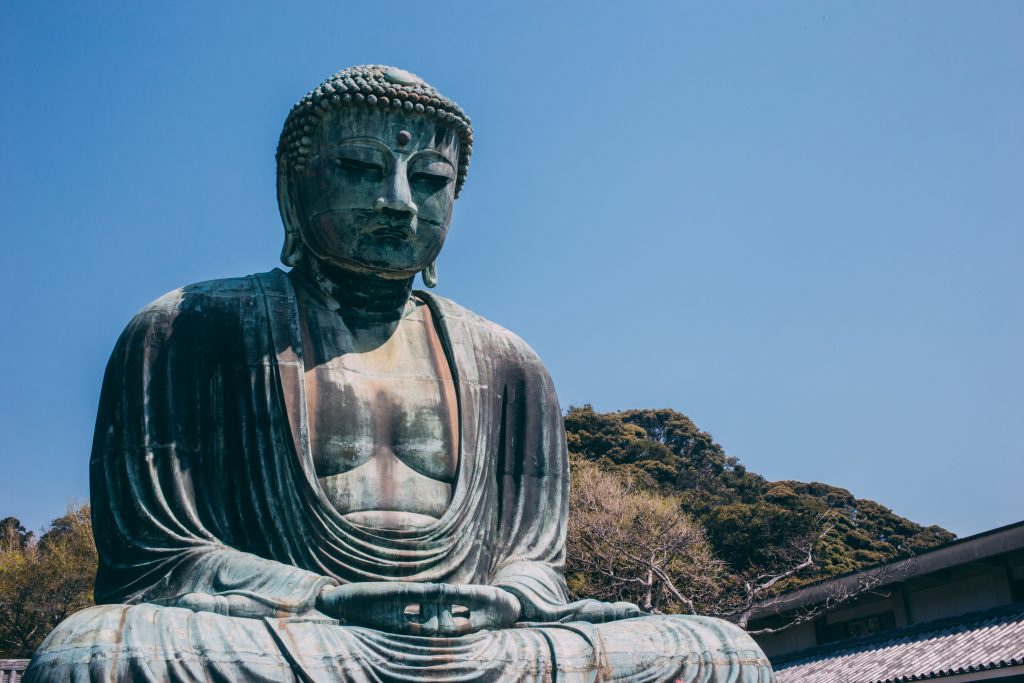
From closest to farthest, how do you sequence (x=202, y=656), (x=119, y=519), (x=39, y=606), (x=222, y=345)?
(x=202, y=656) → (x=119, y=519) → (x=222, y=345) → (x=39, y=606)

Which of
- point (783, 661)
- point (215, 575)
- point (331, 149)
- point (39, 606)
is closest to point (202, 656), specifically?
point (215, 575)

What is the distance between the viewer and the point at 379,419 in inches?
269

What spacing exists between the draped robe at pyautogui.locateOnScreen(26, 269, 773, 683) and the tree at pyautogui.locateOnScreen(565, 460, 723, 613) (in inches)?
763

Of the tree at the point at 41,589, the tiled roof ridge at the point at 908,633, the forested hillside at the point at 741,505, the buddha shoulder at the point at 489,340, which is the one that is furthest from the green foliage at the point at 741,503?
the buddha shoulder at the point at 489,340

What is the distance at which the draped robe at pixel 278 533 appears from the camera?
5.42m

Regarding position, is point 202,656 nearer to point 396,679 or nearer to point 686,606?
point 396,679

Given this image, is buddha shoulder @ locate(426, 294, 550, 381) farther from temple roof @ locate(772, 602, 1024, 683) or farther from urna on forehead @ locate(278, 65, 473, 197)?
temple roof @ locate(772, 602, 1024, 683)

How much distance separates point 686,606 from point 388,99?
70.5ft

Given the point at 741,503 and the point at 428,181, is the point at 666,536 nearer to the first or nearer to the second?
the point at 741,503

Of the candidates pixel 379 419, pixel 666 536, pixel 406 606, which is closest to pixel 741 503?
pixel 666 536

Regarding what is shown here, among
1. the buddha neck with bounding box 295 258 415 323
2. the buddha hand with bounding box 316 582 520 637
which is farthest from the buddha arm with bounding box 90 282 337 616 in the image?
the buddha neck with bounding box 295 258 415 323

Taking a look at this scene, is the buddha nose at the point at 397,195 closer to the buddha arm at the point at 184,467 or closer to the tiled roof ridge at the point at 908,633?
the buddha arm at the point at 184,467

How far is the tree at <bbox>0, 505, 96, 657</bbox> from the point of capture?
28.6 meters

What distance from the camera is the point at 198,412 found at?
22.0ft
